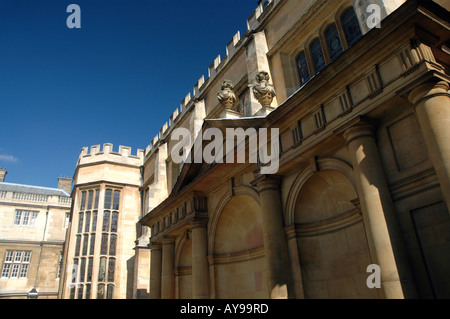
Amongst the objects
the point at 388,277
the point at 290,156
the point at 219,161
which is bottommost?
the point at 388,277

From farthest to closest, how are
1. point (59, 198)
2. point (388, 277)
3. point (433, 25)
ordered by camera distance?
point (59, 198), point (433, 25), point (388, 277)

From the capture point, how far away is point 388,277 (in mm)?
6906

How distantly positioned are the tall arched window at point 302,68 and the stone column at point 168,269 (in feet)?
34.0

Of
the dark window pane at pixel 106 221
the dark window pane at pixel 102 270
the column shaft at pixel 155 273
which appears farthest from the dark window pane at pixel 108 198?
the column shaft at pixel 155 273

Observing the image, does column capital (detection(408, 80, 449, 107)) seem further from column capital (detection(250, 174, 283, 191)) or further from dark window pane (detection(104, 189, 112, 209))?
dark window pane (detection(104, 189, 112, 209))

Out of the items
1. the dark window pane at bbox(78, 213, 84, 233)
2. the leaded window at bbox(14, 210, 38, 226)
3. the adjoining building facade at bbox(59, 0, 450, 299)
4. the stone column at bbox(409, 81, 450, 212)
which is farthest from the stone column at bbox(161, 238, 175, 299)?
the leaded window at bbox(14, 210, 38, 226)

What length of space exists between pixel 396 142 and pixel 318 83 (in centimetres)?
253

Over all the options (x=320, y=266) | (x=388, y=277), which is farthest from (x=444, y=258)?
(x=320, y=266)

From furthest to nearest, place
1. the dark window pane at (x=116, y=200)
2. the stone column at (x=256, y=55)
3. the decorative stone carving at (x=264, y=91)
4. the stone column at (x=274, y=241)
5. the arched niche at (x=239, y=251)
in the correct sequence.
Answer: the dark window pane at (x=116, y=200) < the stone column at (x=256, y=55) < the arched niche at (x=239, y=251) < the decorative stone carving at (x=264, y=91) < the stone column at (x=274, y=241)

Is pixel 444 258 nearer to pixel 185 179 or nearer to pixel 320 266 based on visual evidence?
pixel 320 266

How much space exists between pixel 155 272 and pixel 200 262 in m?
5.67

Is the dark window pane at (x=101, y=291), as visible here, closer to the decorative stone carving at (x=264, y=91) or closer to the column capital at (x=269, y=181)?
the column capital at (x=269, y=181)

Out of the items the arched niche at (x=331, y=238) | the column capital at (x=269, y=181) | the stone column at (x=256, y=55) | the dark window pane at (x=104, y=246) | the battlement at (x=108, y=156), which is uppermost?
the battlement at (x=108, y=156)

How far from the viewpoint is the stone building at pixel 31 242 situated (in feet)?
103
